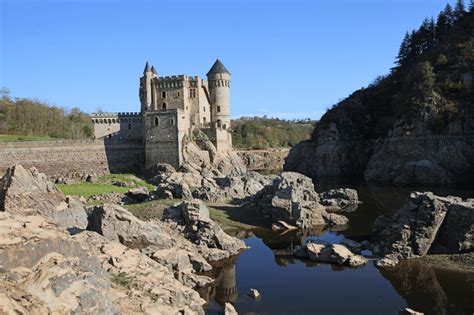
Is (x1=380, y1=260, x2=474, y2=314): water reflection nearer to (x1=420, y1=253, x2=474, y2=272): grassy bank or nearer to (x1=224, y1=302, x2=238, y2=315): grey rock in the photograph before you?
(x1=420, y1=253, x2=474, y2=272): grassy bank

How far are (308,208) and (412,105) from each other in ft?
144

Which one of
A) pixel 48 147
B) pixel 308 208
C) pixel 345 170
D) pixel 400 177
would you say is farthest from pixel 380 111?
pixel 48 147

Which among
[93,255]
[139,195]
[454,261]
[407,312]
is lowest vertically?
[407,312]

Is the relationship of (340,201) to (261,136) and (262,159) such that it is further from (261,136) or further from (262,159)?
(261,136)

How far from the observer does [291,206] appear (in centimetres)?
3412

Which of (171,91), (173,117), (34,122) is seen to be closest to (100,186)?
(173,117)

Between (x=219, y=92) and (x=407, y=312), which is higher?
(x=219, y=92)

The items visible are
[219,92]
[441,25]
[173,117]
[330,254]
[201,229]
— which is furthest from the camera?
[441,25]

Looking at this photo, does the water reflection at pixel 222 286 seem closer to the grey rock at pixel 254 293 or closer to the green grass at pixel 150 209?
the grey rock at pixel 254 293

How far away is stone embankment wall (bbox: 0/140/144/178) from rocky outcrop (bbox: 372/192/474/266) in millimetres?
41988

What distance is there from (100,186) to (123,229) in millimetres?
26807

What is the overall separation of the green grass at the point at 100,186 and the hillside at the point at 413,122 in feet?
129

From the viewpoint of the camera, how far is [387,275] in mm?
22234

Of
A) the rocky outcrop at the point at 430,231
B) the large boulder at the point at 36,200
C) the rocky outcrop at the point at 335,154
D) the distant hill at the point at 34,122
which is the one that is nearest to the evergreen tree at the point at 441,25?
the rocky outcrop at the point at 335,154
